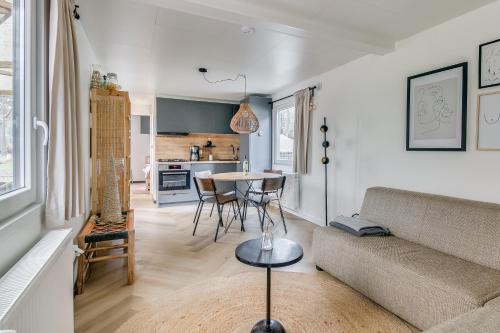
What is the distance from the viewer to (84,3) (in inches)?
87.4

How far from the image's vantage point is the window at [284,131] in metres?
5.27

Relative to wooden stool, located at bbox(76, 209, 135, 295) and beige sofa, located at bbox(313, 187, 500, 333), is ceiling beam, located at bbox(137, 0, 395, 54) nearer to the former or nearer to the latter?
beige sofa, located at bbox(313, 187, 500, 333)

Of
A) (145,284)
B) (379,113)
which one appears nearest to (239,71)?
(379,113)

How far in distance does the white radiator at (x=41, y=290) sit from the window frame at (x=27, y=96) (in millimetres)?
242

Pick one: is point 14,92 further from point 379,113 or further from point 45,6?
point 379,113

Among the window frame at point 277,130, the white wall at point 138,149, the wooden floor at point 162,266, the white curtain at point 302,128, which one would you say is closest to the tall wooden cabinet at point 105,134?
the wooden floor at point 162,266

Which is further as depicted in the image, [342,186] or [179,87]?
[179,87]

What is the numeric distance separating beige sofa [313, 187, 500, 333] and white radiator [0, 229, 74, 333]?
1646mm

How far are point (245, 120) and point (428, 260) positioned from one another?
106 inches

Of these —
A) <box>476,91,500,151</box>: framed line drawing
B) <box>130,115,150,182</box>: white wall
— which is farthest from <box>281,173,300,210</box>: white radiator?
<box>130,115,150,182</box>: white wall

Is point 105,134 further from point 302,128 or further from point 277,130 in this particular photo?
point 277,130

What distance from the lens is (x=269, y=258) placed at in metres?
1.72

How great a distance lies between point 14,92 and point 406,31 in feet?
10.4

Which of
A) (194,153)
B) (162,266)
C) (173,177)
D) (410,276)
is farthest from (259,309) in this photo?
(194,153)
